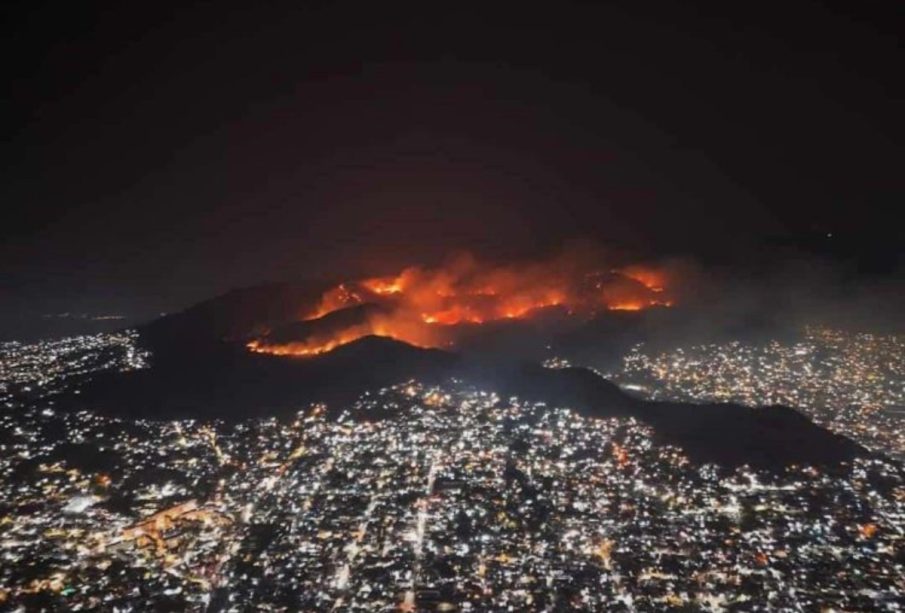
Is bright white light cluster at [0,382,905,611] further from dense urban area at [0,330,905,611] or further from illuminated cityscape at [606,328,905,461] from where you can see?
illuminated cityscape at [606,328,905,461]

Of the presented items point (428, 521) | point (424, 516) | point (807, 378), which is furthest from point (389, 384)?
point (807, 378)

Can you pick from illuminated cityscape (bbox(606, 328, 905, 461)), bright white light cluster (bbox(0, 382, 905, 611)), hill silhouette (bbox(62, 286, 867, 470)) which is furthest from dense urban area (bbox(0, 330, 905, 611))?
illuminated cityscape (bbox(606, 328, 905, 461))

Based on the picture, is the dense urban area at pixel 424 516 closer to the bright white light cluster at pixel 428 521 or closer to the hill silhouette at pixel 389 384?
the bright white light cluster at pixel 428 521

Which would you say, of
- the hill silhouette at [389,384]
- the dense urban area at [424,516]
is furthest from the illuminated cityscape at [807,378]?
the hill silhouette at [389,384]

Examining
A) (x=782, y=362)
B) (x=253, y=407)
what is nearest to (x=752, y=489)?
(x=253, y=407)

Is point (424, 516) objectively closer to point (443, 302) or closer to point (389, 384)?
point (389, 384)

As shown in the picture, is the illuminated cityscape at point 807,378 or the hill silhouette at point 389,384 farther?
the illuminated cityscape at point 807,378

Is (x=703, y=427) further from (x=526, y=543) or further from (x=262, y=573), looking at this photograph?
(x=262, y=573)
